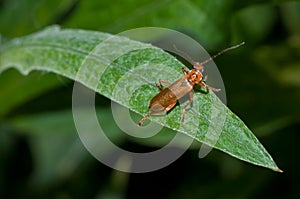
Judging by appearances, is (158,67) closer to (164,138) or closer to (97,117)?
(164,138)

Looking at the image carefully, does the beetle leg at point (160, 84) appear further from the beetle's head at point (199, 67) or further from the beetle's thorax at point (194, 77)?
the beetle's head at point (199, 67)

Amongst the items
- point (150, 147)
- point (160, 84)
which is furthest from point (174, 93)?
point (150, 147)

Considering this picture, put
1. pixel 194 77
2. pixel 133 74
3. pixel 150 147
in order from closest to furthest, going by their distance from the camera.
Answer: pixel 133 74, pixel 194 77, pixel 150 147

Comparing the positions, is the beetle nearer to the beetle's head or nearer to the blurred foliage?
the beetle's head

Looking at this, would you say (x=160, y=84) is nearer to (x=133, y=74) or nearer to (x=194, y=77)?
(x=133, y=74)

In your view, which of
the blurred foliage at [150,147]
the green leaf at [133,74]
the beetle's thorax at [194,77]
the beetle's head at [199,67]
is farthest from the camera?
the blurred foliage at [150,147]

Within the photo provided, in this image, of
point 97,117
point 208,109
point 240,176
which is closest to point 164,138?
point 97,117

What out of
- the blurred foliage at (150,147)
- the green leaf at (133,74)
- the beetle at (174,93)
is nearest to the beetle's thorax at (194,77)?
the beetle at (174,93)
